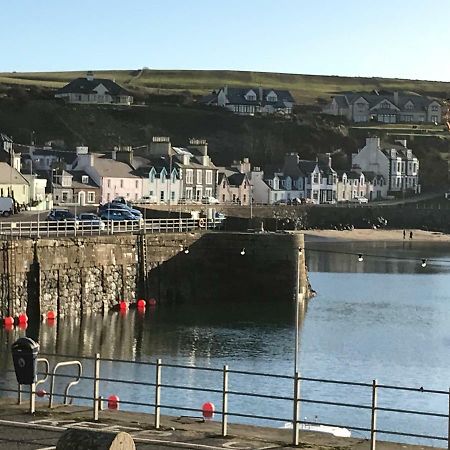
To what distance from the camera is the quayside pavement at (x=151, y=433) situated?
1811cm

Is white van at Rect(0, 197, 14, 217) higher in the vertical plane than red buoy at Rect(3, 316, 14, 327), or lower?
higher

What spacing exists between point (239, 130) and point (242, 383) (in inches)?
5513

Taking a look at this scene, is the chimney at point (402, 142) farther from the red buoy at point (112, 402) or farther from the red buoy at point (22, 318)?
the red buoy at point (112, 402)

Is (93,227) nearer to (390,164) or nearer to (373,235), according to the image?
(373,235)

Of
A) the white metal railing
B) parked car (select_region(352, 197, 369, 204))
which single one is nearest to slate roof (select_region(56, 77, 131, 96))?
parked car (select_region(352, 197, 369, 204))

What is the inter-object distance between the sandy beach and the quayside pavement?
9372 cm

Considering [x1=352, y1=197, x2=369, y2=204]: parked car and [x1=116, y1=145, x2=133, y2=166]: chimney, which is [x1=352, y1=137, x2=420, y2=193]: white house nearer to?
[x1=352, y1=197, x2=369, y2=204]: parked car

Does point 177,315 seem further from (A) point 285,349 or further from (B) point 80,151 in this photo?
(B) point 80,151

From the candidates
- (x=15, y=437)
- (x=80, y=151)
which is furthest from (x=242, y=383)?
(x=80, y=151)

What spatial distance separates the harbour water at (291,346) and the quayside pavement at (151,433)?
980cm

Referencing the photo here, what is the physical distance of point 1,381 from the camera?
1432 inches

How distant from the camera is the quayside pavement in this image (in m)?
18.1

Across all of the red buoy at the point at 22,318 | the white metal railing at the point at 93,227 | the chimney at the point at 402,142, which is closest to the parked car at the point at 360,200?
the chimney at the point at 402,142

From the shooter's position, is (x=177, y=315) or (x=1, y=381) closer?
(x=1, y=381)
